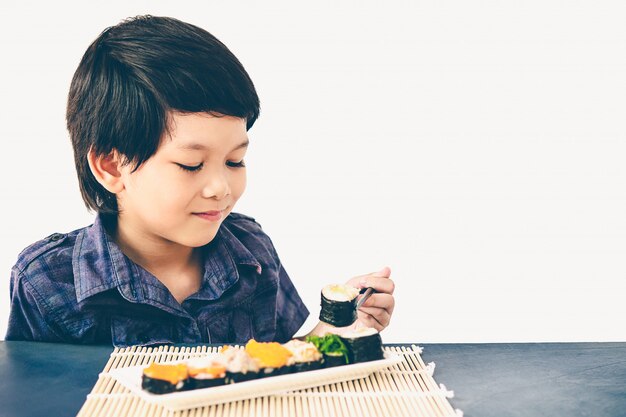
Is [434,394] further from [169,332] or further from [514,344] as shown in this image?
[169,332]

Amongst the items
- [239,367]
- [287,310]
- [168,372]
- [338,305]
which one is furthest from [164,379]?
[287,310]

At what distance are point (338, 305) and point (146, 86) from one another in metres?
0.69

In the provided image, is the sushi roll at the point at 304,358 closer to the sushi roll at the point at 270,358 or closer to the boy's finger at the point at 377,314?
the sushi roll at the point at 270,358

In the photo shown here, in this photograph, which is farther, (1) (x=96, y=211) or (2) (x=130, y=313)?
(1) (x=96, y=211)

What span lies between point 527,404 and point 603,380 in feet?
0.74

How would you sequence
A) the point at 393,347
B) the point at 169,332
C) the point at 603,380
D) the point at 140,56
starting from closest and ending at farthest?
1. the point at 603,380
2. the point at 393,347
3. the point at 140,56
4. the point at 169,332

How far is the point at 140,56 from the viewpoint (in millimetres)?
1642

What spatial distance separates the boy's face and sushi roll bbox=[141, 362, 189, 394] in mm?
545

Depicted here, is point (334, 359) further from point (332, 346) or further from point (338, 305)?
point (338, 305)

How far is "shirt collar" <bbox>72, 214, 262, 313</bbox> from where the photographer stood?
1.71 m

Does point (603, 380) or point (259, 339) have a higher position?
point (603, 380)

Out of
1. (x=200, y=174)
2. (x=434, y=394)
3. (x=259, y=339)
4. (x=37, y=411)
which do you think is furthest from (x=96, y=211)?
(x=434, y=394)

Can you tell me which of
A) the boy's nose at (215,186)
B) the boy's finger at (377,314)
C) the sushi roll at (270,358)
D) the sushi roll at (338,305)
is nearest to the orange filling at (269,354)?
the sushi roll at (270,358)

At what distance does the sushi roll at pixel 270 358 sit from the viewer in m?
1.22
